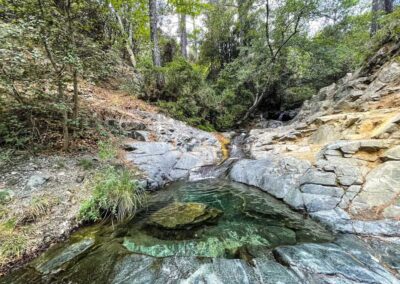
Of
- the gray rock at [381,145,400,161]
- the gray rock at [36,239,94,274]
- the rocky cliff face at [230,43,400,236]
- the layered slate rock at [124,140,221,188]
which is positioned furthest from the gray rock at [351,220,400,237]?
the layered slate rock at [124,140,221,188]

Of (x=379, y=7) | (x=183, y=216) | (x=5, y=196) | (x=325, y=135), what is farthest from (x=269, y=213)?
(x=379, y=7)

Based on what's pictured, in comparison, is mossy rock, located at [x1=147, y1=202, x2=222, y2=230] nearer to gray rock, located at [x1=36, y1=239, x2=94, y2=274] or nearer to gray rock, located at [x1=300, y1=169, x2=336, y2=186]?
gray rock, located at [x1=36, y1=239, x2=94, y2=274]

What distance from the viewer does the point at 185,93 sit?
930 centimetres

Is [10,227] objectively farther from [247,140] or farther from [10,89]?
[247,140]

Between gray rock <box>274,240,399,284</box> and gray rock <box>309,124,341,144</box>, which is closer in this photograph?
gray rock <box>274,240,399,284</box>

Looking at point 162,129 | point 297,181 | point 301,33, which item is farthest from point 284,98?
point 297,181

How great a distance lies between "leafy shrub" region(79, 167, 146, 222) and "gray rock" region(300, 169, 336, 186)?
3.46 metres

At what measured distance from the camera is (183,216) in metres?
3.62

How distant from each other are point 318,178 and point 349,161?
71 centimetres

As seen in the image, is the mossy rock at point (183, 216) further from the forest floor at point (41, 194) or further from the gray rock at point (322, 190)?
the gray rock at point (322, 190)

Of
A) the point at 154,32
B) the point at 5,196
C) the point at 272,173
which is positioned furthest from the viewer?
the point at 154,32

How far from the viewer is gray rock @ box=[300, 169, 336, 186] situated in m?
3.96

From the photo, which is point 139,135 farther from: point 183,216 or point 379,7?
point 379,7

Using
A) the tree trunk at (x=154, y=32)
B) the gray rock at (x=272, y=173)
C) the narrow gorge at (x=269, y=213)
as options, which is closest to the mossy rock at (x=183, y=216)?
the narrow gorge at (x=269, y=213)
